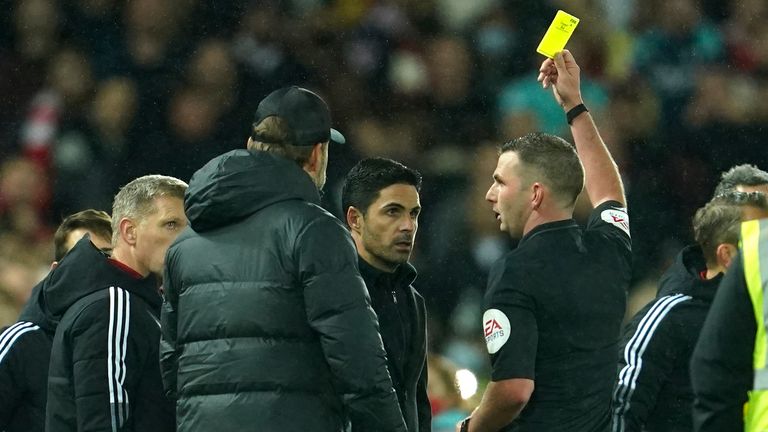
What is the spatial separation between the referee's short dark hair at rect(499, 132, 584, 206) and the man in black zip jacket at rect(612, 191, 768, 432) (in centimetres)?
44

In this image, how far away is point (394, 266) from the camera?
12.0 feet

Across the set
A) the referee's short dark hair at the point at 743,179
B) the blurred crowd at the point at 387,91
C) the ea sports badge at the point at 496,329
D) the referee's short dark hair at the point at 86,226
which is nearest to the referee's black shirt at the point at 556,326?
the ea sports badge at the point at 496,329

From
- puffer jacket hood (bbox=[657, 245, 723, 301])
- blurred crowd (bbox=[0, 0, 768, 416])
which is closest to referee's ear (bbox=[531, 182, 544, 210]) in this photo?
puffer jacket hood (bbox=[657, 245, 723, 301])

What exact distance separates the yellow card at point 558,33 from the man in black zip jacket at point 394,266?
576 mm

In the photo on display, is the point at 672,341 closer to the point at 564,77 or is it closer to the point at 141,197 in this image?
the point at 564,77

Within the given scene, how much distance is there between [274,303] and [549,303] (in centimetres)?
74

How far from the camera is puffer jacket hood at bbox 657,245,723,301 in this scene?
138 inches

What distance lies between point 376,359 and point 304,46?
435cm

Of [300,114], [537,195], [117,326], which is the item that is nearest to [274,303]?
[300,114]

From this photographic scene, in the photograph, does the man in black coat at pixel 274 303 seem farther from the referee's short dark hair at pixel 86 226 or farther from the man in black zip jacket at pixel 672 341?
the referee's short dark hair at pixel 86 226

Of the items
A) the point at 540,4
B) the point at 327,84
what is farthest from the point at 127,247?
the point at 540,4

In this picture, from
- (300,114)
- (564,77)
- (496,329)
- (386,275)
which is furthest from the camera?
(564,77)

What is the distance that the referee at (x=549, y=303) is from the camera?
123 inches

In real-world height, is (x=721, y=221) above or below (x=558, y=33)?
below
